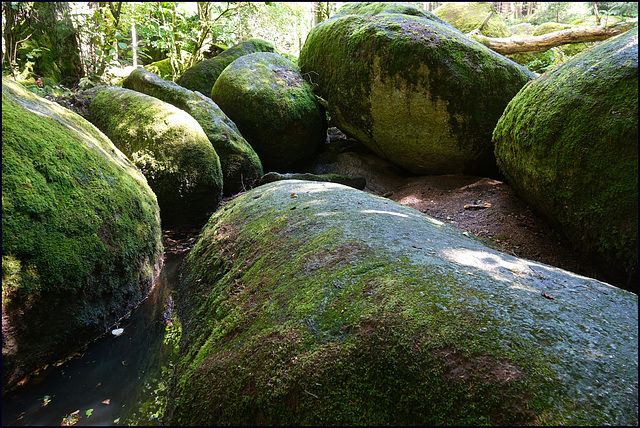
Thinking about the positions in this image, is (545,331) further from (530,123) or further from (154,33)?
(154,33)

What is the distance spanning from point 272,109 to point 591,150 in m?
6.32

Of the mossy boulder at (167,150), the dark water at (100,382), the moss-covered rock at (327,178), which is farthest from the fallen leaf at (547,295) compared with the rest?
the moss-covered rock at (327,178)

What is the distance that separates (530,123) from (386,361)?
360 centimetres

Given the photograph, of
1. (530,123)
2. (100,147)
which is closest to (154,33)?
(100,147)

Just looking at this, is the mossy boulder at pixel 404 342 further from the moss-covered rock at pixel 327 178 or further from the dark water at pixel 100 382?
the moss-covered rock at pixel 327 178

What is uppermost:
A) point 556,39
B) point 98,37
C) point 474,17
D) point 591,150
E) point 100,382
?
point 474,17

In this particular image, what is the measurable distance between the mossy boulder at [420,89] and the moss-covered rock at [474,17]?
5.75 m

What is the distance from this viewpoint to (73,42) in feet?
29.4

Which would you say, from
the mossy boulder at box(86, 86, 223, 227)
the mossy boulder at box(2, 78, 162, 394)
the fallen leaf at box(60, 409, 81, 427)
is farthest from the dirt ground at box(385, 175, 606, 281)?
the fallen leaf at box(60, 409, 81, 427)

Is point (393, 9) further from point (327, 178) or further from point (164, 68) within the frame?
point (164, 68)

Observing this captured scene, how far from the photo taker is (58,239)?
2.81 m

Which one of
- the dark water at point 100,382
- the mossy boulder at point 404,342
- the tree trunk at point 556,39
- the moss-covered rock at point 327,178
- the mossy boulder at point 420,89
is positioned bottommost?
the dark water at point 100,382

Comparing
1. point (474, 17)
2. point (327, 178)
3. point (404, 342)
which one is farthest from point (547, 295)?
point (474, 17)

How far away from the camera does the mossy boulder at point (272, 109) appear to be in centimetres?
823
